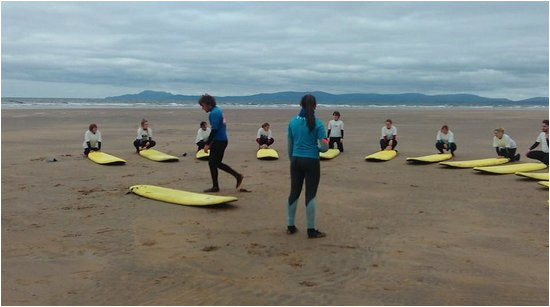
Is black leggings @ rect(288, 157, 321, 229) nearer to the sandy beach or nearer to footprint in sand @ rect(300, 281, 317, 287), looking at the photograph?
the sandy beach

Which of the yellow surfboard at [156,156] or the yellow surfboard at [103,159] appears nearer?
the yellow surfboard at [103,159]

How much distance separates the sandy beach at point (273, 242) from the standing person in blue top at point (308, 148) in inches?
15.8

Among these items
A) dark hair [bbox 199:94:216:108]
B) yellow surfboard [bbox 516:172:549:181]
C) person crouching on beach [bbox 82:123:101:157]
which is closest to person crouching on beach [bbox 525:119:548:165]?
yellow surfboard [bbox 516:172:549:181]

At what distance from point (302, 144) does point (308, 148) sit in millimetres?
85

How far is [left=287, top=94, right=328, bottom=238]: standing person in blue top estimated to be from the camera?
5.96 m

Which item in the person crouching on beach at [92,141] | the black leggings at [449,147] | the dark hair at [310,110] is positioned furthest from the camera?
the black leggings at [449,147]

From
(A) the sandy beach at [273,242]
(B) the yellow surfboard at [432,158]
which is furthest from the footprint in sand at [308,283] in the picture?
(B) the yellow surfboard at [432,158]

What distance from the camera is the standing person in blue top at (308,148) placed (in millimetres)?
5965

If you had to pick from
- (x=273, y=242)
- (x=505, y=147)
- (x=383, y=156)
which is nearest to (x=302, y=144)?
(x=273, y=242)

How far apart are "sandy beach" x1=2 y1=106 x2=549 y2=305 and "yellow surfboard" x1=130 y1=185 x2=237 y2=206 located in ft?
0.50

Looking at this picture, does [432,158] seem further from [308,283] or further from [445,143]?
[308,283]

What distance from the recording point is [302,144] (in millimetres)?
6031

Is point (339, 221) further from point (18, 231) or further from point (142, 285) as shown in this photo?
point (18, 231)

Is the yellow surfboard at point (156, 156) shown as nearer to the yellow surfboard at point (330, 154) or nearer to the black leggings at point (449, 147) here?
the yellow surfboard at point (330, 154)
